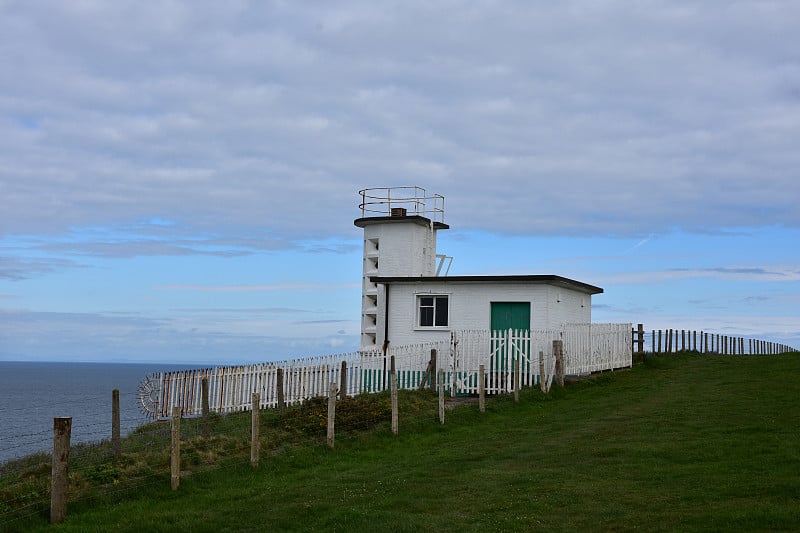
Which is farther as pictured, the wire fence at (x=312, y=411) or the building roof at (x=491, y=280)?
the building roof at (x=491, y=280)

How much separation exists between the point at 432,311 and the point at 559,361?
4966 mm

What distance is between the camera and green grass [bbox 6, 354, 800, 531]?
9.82 metres

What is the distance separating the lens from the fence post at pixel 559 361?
25.0 meters

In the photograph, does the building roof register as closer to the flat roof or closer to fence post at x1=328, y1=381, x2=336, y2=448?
the flat roof

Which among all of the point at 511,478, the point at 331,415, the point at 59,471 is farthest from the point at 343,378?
the point at 59,471

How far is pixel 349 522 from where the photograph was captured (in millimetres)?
10156

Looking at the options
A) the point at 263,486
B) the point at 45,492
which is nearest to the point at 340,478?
the point at 263,486

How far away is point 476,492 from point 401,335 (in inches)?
667

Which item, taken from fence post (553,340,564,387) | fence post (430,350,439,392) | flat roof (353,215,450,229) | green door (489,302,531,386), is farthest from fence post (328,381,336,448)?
flat roof (353,215,450,229)

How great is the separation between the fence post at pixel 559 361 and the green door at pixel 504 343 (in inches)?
33.5

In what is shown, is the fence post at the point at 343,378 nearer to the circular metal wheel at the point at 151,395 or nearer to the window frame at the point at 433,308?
the window frame at the point at 433,308

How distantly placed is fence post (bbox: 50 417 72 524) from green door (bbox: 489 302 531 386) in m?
14.7

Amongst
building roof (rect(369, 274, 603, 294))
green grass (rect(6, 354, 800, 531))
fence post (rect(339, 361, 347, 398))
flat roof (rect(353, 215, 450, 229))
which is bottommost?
green grass (rect(6, 354, 800, 531))

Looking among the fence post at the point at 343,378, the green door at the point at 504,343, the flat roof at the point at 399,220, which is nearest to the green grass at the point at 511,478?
the fence post at the point at 343,378
